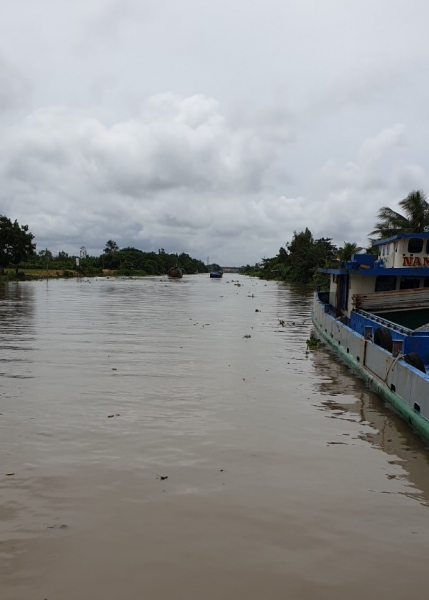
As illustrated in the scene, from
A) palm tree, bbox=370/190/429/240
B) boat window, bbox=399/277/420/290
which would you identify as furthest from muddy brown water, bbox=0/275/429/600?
palm tree, bbox=370/190/429/240

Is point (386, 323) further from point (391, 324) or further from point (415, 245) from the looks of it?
point (415, 245)

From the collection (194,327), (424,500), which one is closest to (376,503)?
(424,500)

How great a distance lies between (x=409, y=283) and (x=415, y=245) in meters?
1.25

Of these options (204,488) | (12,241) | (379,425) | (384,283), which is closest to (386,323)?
(384,283)

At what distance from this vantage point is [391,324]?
12242 mm

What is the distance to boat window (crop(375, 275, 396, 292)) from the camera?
16.5m

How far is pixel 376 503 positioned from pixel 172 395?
528 cm

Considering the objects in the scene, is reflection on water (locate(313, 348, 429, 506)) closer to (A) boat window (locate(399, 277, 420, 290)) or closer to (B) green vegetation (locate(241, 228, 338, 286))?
(A) boat window (locate(399, 277, 420, 290))

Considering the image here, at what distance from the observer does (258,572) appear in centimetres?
445

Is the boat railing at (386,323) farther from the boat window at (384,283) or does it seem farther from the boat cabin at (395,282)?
the boat window at (384,283)

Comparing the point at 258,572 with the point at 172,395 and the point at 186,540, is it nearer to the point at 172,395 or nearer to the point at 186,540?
the point at 186,540

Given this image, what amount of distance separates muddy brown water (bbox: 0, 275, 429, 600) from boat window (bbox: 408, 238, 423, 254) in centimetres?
592

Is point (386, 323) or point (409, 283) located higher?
point (409, 283)

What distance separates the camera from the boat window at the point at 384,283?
16.5 meters
